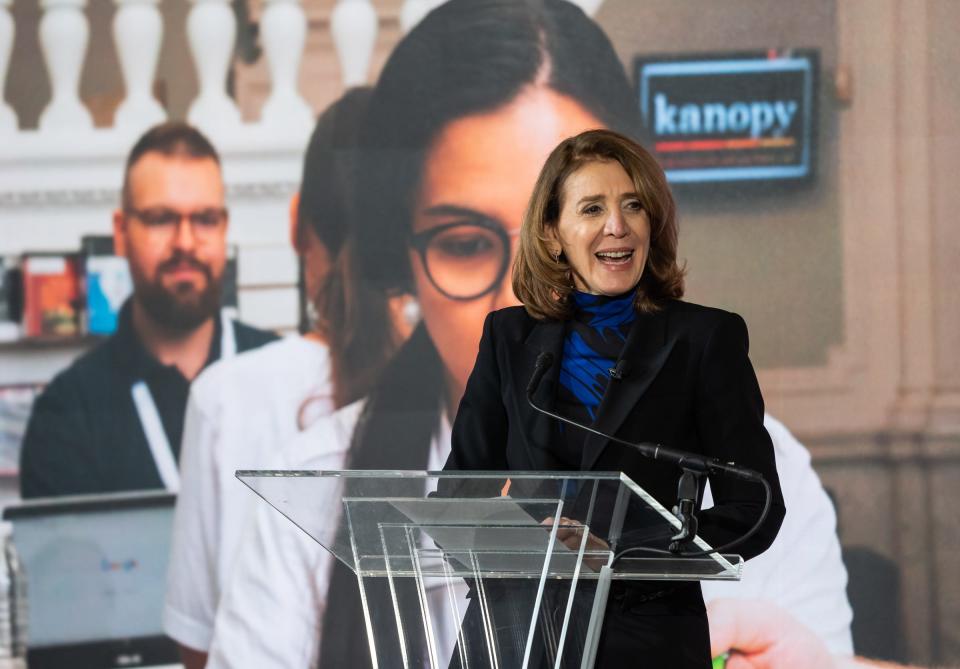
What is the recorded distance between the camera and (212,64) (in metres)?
3.71

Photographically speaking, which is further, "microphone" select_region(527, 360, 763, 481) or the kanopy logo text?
the kanopy logo text

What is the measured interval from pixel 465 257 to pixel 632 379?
2170 millimetres

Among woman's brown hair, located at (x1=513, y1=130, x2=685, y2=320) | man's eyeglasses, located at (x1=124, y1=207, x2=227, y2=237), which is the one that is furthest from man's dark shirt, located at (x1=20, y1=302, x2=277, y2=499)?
woman's brown hair, located at (x1=513, y1=130, x2=685, y2=320)

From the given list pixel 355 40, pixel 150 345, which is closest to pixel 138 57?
pixel 355 40

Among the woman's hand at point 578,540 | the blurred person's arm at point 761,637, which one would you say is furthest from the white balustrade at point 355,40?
the woman's hand at point 578,540

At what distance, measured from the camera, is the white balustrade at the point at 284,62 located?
3.72 meters

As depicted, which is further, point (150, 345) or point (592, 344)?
point (150, 345)

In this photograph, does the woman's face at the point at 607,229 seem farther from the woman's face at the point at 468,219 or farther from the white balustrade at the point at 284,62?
the white balustrade at the point at 284,62

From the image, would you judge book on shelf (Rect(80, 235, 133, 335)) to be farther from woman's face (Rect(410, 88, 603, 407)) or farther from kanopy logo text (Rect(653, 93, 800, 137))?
kanopy logo text (Rect(653, 93, 800, 137))

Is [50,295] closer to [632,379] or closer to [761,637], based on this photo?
[761,637]

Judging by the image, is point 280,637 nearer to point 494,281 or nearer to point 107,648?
point 107,648

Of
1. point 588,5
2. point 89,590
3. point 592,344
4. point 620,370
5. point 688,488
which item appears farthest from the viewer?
point 588,5

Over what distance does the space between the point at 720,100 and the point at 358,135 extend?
1062 mm

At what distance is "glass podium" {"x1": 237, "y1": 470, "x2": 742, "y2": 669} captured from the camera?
1354 mm
